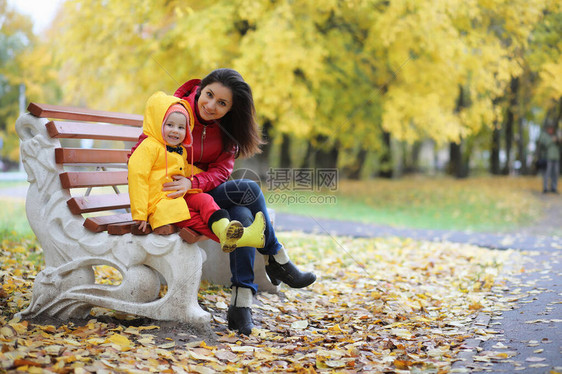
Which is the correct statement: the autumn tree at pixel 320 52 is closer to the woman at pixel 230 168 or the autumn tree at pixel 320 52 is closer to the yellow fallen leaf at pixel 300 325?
the woman at pixel 230 168

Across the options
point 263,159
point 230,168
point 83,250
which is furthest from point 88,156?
point 263,159

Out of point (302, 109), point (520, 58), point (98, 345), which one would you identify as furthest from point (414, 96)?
point (98, 345)

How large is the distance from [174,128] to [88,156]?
818 millimetres

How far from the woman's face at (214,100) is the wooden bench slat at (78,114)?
926mm

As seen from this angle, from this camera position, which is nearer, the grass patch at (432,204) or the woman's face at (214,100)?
the woman's face at (214,100)

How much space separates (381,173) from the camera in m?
19.9

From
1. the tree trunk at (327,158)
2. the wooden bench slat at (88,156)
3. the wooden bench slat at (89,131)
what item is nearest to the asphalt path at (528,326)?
the wooden bench slat at (88,156)

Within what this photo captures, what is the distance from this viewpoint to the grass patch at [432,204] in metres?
10.4

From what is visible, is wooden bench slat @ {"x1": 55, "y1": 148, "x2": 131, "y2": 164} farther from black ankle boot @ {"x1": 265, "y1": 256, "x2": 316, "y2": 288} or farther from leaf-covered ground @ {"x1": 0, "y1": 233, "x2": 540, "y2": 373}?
black ankle boot @ {"x1": 265, "y1": 256, "x2": 316, "y2": 288}

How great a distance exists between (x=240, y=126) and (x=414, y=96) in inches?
341

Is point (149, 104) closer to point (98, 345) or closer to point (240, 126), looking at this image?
point (240, 126)

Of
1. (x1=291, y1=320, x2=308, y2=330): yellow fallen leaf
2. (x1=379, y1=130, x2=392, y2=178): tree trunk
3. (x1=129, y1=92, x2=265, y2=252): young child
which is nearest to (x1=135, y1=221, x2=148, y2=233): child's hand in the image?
(x1=129, y1=92, x2=265, y2=252): young child

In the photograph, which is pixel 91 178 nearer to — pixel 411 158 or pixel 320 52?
pixel 320 52

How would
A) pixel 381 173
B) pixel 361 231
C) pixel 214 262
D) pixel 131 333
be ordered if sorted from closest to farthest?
pixel 131 333 < pixel 214 262 < pixel 361 231 < pixel 381 173
